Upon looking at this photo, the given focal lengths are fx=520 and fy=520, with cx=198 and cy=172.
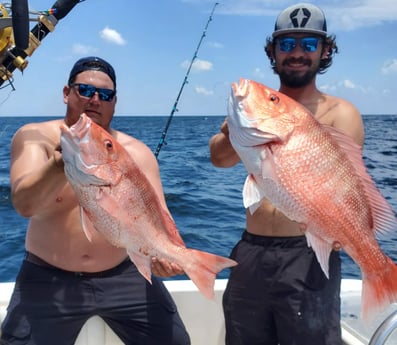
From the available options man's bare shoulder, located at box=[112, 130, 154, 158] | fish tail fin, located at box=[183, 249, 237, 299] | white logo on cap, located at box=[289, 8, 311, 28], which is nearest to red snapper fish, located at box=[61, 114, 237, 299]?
fish tail fin, located at box=[183, 249, 237, 299]

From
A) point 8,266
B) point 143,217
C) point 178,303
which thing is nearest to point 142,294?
point 178,303

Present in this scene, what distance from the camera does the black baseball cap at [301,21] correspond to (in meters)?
2.89

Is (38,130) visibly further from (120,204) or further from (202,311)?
(202,311)

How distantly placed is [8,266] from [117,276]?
451cm

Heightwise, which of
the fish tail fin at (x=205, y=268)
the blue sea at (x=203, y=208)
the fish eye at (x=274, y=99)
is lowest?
the blue sea at (x=203, y=208)

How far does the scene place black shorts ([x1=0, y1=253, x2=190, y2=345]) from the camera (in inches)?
123

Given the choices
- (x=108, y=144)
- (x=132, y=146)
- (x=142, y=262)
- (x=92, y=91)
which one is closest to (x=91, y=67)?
(x=92, y=91)

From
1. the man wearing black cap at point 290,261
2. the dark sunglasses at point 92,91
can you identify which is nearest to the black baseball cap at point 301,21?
the man wearing black cap at point 290,261

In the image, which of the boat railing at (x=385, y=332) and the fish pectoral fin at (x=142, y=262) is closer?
the boat railing at (x=385, y=332)

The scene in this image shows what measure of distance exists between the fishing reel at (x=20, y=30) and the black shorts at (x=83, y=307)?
1.28 metres

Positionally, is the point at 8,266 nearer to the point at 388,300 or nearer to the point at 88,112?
the point at 88,112

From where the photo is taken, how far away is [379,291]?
7.68 ft

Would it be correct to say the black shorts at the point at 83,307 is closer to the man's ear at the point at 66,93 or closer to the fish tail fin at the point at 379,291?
the man's ear at the point at 66,93

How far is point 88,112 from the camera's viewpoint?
312cm
